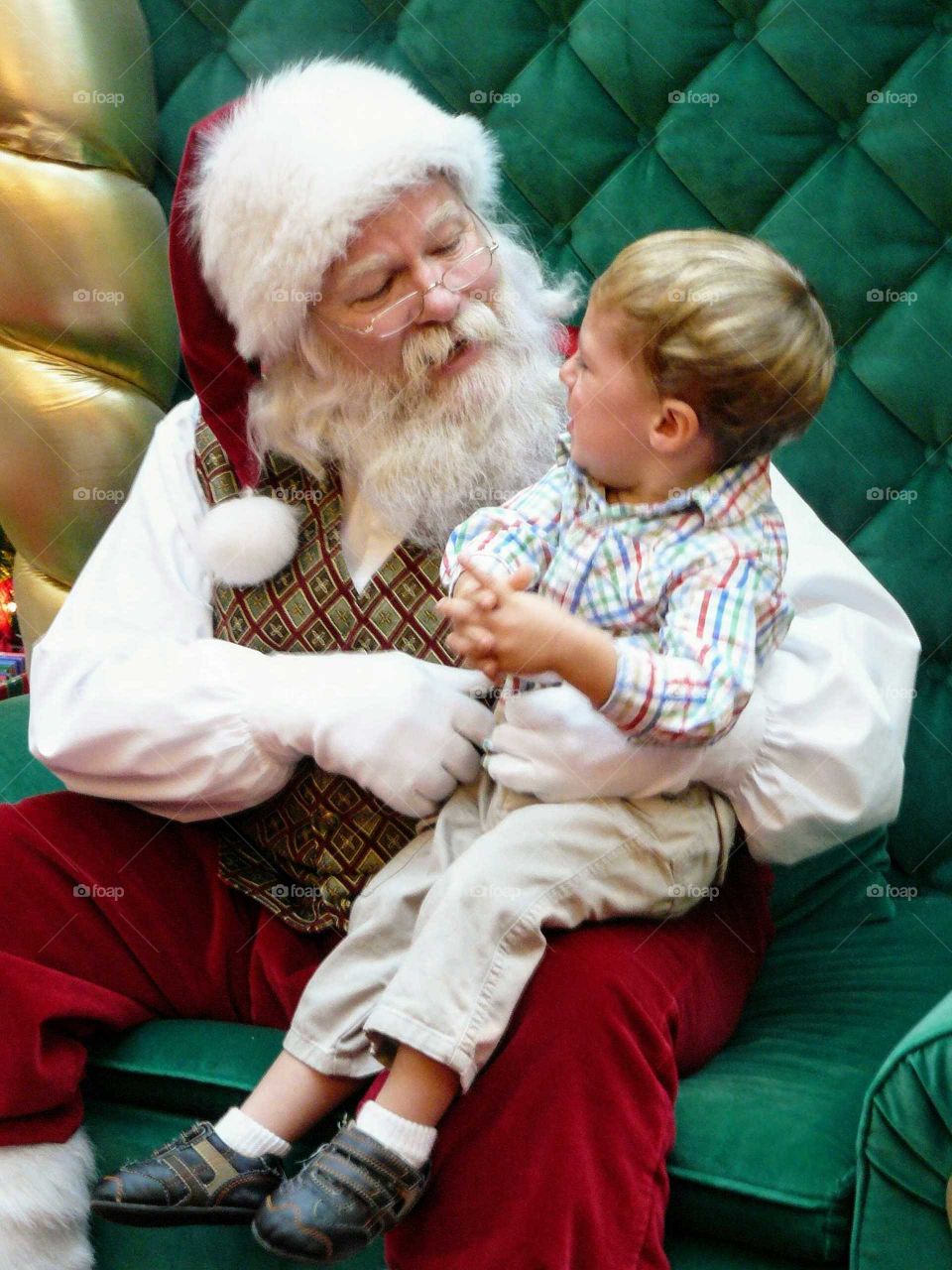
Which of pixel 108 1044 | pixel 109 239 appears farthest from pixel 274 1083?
pixel 109 239

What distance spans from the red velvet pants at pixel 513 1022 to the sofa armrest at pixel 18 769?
24 centimetres

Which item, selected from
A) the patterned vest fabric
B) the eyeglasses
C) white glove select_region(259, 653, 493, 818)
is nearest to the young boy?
white glove select_region(259, 653, 493, 818)

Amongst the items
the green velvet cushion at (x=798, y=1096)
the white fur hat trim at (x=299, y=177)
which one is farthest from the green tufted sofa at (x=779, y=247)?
the white fur hat trim at (x=299, y=177)

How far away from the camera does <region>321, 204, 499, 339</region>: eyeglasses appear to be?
1.59 metres

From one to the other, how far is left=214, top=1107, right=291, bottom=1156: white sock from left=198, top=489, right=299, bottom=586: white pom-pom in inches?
23.9

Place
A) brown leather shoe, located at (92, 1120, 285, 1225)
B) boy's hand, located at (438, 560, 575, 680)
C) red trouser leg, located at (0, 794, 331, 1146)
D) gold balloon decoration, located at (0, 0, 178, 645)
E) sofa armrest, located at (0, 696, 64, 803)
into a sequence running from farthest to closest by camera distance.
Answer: gold balloon decoration, located at (0, 0, 178, 645), sofa armrest, located at (0, 696, 64, 803), red trouser leg, located at (0, 794, 331, 1146), brown leather shoe, located at (92, 1120, 285, 1225), boy's hand, located at (438, 560, 575, 680)

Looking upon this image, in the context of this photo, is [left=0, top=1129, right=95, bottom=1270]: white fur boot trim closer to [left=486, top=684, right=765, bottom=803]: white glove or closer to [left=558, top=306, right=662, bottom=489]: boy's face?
[left=486, top=684, right=765, bottom=803]: white glove

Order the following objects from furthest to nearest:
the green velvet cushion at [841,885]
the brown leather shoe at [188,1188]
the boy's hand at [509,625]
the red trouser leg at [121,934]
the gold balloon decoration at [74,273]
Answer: the gold balloon decoration at [74,273]
the green velvet cushion at [841,885]
the red trouser leg at [121,934]
the brown leather shoe at [188,1188]
the boy's hand at [509,625]

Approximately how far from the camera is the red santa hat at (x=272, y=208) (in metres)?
1.59

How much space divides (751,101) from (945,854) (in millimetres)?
1029

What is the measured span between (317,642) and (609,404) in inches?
20.7

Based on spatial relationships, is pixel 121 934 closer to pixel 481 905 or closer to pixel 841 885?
pixel 481 905

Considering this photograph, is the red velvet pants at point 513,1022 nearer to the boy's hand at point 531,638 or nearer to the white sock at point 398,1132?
the white sock at point 398,1132

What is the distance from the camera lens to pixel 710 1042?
4.75ft
